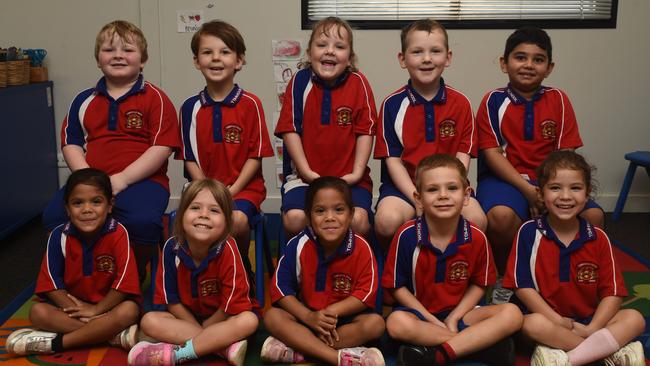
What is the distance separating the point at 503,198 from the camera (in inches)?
102

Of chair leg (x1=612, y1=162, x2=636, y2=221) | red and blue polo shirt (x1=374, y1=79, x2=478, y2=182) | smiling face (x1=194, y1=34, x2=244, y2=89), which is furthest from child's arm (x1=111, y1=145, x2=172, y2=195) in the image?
chair leg (x1=612, y1=162, x2=636, y2=221)

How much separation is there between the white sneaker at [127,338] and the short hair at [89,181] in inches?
16.6

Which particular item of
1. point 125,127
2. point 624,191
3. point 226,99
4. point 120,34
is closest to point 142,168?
point 125,127

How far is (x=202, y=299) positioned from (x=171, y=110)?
787mm

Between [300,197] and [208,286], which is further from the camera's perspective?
[300,197]

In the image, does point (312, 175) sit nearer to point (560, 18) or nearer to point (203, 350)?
point (203, 350)

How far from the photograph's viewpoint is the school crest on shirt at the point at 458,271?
2299 millimetres

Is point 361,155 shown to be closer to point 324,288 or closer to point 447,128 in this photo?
point 447,128

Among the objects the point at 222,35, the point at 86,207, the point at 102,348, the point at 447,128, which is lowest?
the point at 102,348

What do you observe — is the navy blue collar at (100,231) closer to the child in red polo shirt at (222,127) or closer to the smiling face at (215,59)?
the child in red polo shirt at (222,127)

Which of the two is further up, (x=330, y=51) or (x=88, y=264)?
(x=330, y=51)

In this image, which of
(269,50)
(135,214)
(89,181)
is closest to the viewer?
(89,181)

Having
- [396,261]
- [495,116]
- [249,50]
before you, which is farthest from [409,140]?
[249,50]

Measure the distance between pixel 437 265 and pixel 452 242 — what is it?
0.08 meters
